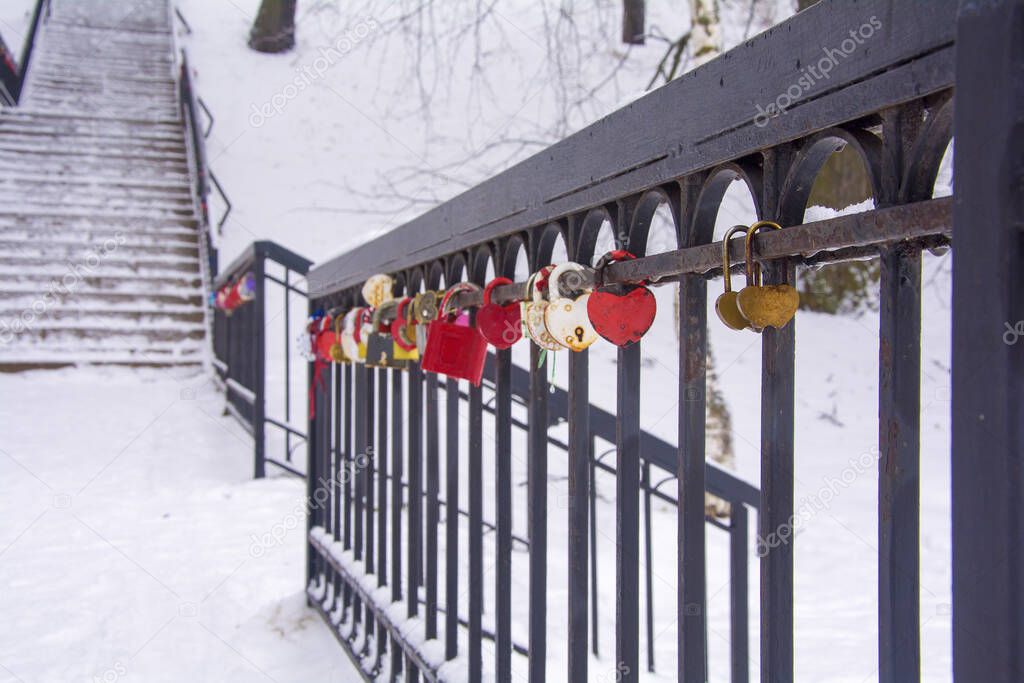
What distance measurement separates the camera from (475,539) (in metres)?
1.81

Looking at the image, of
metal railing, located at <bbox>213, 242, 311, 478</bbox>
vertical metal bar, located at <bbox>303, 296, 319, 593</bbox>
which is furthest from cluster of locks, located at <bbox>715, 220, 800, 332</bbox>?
metal railing, located at <bbox>213, 242, 311, 478</bbox>

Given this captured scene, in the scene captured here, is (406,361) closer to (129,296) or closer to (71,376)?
(71,376)

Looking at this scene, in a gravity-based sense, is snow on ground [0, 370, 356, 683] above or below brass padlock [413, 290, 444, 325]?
below

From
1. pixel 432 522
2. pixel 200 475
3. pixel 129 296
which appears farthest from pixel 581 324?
pixel 129 296

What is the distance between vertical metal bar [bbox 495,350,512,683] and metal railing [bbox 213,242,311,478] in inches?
121

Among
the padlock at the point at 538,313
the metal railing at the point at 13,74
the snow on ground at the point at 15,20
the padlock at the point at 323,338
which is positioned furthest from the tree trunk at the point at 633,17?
the snow on ground at the point at 15,20

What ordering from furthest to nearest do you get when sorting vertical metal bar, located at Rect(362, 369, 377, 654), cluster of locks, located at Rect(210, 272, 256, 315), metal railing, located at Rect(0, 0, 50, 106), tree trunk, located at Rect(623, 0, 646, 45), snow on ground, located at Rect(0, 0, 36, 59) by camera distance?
snow on ground, located at Rect(0, 0, 36, 59) < metal railing, located at Rect(0, 0, 50, 106) < cluster of locks, located at Rect(210, 272, 256, 315) < tree trunk, located at Rect(623, 0, 646, 45) < vertical metal bar, located at Rect(362, 369, 377, 654)

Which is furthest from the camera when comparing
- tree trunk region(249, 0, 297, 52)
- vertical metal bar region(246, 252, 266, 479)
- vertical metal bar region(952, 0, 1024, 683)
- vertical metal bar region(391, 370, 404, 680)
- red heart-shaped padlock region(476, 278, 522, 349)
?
tree trunk region(249, 0, 297, 52)

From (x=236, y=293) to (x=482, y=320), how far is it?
4.94 metres

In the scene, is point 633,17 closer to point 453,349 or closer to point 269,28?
point 453,349

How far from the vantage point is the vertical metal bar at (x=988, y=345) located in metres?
0.59

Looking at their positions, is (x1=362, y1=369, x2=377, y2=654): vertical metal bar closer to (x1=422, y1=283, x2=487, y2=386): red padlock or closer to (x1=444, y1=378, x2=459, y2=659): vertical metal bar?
(x1=444, y1=378, x2=459, y2=659): vertical metal bar

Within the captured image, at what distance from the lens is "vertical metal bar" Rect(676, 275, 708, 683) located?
3.39 feet

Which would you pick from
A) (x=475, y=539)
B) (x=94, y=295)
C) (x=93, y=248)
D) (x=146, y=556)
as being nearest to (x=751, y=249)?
(x=475, y=539)
